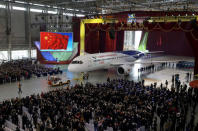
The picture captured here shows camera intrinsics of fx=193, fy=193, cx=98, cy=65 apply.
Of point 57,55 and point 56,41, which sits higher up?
point 56,41

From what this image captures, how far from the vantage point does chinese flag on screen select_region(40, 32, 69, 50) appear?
3881cm

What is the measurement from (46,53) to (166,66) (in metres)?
24.8

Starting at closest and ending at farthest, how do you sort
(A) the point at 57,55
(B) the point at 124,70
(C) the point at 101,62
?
1. (B) the point at 124,70
2. (C) the point at 101,62
3. (A) the point at 57,55

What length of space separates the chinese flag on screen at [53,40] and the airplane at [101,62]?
12.0 meters

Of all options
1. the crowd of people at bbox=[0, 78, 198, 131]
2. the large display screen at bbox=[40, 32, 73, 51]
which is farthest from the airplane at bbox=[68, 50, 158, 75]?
the large display screen at bbox=[40, 32, 73, 51]

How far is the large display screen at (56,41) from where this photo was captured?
38906mm

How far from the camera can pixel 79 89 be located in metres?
20.0

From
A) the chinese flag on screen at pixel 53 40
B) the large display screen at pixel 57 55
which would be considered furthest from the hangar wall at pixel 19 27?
the large display screen at pixel 57 55

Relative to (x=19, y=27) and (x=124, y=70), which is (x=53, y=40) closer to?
(x=19, y=27)

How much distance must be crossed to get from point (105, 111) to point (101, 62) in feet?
51.9

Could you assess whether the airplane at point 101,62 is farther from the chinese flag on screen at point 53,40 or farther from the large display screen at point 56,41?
the chinese flag on screen at point 53,40

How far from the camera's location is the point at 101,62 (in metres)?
30.0

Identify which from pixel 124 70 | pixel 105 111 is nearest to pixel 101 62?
pixel 124 70

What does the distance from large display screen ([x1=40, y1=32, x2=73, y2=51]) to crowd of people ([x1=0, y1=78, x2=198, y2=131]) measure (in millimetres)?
22016
